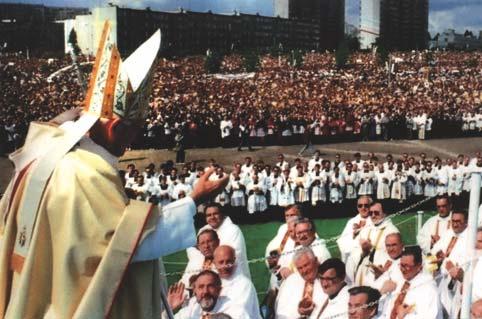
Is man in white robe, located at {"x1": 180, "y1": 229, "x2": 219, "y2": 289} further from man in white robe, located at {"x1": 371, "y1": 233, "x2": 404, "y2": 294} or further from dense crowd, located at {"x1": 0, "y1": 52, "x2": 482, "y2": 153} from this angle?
dense crowd, located at {"x1": 0, "y1": 52, "x2": 482, "y2": 153}

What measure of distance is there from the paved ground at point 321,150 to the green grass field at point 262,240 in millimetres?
6312

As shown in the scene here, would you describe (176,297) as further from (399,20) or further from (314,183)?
(399,20)

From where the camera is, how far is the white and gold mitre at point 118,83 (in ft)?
7.63

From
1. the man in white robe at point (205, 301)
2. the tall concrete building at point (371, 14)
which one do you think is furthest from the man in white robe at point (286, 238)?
the tall concrete building at point (371, 14)

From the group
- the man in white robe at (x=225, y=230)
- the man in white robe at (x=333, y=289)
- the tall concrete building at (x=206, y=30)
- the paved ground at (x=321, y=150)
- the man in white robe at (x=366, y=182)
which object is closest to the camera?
the man in white robe at (x=333, y=289)

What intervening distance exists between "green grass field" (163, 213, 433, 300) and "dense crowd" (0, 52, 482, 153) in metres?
6.12

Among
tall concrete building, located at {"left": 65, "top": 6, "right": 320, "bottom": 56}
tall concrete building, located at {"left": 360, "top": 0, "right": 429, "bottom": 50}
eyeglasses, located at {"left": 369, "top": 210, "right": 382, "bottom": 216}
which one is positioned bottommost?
eyeglasses, located at {"left": 369, "top": 210, "right": 382, "bottom": 216}

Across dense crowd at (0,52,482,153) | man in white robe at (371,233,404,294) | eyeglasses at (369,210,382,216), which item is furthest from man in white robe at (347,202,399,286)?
dense crowd at (0,52,482,153)

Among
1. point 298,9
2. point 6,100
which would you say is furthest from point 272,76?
point 298,9

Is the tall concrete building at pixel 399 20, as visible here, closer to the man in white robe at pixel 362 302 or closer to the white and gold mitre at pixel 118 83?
the man in white robe at pixel 362 302

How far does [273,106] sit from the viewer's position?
2467cm

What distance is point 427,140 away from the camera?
900 inches

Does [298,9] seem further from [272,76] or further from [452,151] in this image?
[452,151]

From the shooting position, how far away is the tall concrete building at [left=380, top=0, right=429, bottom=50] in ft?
213
